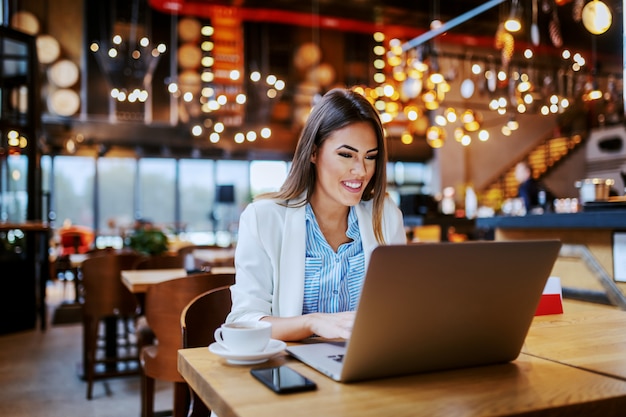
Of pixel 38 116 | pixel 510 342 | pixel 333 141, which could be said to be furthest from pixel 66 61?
pixel 510 342

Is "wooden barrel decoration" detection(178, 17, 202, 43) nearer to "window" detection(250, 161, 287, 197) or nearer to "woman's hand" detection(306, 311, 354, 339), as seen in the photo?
"window" detection(250, 161, 287, 197)

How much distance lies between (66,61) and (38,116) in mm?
5267

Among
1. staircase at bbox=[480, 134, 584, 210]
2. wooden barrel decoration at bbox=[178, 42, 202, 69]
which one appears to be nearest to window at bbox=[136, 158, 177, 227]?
wooden barrel decoration at bbox=[178, 42, 202, 69]

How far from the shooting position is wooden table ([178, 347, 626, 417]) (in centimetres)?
90

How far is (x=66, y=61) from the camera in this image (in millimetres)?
12086

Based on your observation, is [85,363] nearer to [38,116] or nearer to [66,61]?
[38,116]

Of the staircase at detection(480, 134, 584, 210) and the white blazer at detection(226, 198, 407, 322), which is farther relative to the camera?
the staircase at detection(480, 134, 584, 210)

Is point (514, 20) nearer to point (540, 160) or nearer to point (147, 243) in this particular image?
point (147, 243)

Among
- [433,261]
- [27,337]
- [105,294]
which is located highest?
[433,261]

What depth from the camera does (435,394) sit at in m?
0.99

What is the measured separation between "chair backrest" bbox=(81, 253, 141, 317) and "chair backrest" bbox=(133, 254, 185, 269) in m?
0.19

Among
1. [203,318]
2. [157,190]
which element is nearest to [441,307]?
[203,318]

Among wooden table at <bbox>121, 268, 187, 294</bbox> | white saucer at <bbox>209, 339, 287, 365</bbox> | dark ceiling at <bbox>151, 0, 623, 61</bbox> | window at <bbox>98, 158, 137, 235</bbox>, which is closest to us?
white saucer at <bbox>209, 339, 287, 365</bbox>

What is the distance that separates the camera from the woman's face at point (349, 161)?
1.75m
